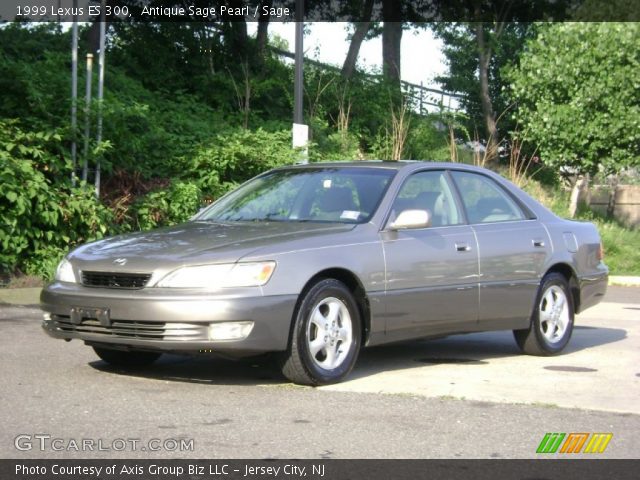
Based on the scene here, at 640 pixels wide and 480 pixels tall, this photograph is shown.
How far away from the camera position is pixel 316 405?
21.6ft

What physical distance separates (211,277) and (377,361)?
7.21ft

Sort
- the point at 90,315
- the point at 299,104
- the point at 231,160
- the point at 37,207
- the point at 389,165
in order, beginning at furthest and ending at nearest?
the point at 299,104 < the point at 231,160 < the point at 37,207 < the point at 389,165 < the point at 90,315

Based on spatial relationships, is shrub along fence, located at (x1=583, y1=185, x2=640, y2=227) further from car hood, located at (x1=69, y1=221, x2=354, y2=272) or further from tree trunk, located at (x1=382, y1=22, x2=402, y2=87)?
Answer: car hood, located at (x1=69, y1=221, x2=354, y2=272)

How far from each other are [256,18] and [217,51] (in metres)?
1.66

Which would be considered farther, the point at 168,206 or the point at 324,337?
the point at 168,206

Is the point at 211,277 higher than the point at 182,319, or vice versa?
the point at 211,277

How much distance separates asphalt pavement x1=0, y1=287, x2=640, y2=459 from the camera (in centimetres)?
554

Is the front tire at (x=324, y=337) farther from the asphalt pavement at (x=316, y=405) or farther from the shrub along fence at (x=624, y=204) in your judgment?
the shrub along fence at (x=624, y=204)

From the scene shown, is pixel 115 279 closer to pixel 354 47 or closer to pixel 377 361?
pixel 377 361

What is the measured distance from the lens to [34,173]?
13.4 m

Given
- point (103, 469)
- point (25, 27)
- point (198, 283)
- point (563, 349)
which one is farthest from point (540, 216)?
point (25, 27)

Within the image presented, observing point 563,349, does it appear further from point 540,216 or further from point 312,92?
point 312,92

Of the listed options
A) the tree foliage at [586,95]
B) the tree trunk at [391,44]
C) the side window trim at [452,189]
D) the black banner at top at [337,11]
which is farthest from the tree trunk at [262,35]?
the side window trim at [452,189]

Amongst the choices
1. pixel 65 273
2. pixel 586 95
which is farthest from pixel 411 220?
pixel 586 95
